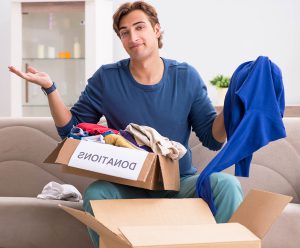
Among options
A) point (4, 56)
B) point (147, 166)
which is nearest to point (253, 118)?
point (147, 166)

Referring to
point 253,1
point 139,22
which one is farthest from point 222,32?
point 139,22

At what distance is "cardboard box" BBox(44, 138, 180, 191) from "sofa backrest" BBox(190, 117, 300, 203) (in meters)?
0.81

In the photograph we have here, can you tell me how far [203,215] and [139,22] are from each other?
2.85 feet

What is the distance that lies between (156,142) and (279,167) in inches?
36.4

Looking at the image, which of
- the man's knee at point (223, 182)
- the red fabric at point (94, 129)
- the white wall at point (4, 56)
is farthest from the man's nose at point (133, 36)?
the white wall at point (4, 56)

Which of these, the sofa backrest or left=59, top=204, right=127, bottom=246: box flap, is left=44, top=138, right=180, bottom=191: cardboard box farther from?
the sofa backrest

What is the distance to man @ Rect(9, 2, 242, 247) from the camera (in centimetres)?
206

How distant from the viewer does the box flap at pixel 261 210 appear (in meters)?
1.34

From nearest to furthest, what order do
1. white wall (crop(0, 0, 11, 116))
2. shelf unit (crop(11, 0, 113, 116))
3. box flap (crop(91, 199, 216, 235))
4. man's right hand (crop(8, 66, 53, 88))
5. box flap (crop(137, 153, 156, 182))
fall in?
box flap (crop(91, 199, 216, 235)), box flap (crop(137, 153, 156, 182)), man's right hand (crop(8, 66, 53, 88)), shelf unit (crop(11, 0, 113, 116)), white wall (crop(0, 0, 11, 116))

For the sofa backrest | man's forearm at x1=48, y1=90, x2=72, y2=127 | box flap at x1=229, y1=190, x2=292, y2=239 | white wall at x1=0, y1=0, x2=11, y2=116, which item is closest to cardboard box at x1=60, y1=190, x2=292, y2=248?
box flap at x1=229, y1=190, x2=292, y2=239

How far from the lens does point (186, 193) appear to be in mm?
1940

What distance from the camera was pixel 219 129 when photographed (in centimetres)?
203

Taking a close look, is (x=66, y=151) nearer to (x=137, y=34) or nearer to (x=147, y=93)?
(x=147, y=93)

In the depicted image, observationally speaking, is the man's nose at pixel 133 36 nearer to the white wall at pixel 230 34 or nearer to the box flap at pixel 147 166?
the box flap at pixel 147 166
